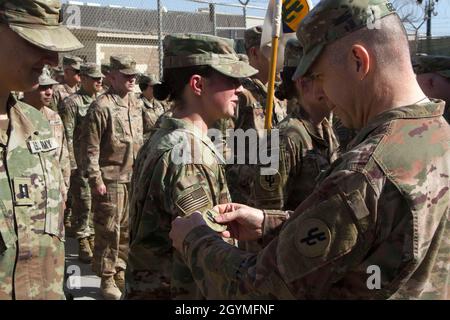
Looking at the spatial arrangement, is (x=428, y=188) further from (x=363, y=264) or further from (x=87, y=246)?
(x=87, y=246)

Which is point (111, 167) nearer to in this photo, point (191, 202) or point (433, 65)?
point (433, 65)

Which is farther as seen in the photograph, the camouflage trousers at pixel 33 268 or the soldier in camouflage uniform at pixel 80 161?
the soldier in camouflage uniform at pixel 80 161

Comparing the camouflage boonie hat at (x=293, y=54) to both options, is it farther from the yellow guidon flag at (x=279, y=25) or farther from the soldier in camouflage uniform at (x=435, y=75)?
the soldier in camouflage uniform at (x=435, y=75)

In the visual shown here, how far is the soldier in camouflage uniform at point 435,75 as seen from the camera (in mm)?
5305

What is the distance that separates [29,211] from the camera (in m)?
2.45

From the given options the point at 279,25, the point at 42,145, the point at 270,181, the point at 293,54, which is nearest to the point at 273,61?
the point at 293,54

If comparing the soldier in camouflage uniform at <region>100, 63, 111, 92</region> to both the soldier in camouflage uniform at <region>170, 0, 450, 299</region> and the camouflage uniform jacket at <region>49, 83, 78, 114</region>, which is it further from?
the soldier in camouflage uniform at <region>170, 0, 450, 299</region>

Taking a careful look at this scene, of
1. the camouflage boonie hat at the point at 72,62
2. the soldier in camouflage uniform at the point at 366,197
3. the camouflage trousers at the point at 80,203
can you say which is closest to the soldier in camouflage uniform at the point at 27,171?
the soldier in camouflage uniform at the point at 366,197

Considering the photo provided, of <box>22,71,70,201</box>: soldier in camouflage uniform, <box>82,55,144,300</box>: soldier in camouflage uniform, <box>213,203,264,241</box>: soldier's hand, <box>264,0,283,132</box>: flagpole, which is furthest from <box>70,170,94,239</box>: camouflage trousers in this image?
<box>213,203,264,241</box>: soldier's hand

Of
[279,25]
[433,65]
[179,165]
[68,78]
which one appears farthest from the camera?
[68,78]

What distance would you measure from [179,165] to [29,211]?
26.8 inches

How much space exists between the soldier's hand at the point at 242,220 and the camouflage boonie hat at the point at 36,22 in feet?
3.15

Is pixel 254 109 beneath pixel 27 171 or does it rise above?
above
